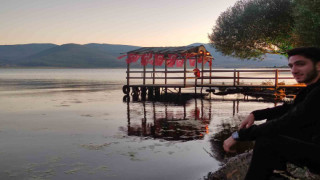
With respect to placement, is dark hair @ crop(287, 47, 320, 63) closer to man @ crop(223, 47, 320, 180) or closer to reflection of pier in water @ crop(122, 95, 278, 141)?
man @ crop(223, 47, 320, 180)

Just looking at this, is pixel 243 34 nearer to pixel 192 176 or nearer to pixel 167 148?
pixel 167 148

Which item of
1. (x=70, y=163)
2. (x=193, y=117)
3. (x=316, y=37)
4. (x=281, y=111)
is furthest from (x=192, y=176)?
(x=316, y=37)

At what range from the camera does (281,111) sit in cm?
315

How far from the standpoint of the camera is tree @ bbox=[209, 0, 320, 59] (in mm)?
26141

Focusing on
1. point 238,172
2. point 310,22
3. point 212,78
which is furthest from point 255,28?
point 238,172

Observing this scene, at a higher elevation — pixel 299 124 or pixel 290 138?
pixel 299 124

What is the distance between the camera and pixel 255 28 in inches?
1062

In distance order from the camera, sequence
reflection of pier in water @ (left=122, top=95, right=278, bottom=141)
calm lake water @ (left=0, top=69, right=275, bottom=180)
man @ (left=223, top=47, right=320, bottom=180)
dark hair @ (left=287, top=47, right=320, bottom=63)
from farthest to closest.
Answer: reflection of pier in water @ (left=122, top=95, right=278, bottom=141) < calm lake water @ (left=0, top=69, right=275, bottom=180) < dark hair @ (left=287, top=47, right=320, bottom=63) < man @ (left=223, top=47, right=320, bottom=180)

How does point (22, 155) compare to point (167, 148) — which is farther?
point (167, 148)

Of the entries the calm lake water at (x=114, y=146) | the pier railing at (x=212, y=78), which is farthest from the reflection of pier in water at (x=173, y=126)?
the pier railing at (x=212, y=78)

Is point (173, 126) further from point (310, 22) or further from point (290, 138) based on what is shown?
point (290, 138)

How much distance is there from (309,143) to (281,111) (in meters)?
0.70

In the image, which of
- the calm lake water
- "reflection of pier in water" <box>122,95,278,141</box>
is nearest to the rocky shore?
the calm lake water

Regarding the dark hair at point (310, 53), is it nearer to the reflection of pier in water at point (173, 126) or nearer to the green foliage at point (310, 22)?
the reflection of pier in water at point (173, 126)
